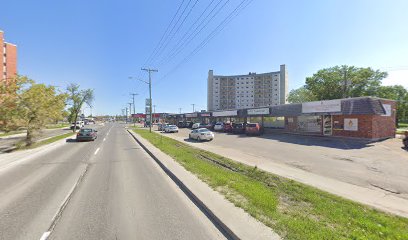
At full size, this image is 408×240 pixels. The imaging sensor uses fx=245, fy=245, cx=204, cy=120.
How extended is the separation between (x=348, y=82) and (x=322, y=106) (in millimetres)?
38524

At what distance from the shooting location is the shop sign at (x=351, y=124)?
2302 centimetres

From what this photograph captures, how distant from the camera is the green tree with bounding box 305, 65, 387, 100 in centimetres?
5581

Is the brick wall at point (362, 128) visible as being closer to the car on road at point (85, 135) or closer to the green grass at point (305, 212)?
the green grass at point (305, 212)

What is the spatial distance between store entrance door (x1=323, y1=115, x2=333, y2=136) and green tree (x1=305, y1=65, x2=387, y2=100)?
32.8 meters

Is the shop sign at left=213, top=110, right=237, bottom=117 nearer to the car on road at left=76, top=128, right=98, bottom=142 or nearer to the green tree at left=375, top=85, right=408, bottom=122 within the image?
the car on road at left=76, top=128, right=98, bottom=142

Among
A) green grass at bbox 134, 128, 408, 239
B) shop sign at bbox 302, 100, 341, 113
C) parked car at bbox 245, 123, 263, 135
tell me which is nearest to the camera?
green grass at bbox 134, 128, 408, 239

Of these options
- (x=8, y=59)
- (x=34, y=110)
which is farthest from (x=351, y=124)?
(x=8, y=59)

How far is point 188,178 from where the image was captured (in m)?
8.62

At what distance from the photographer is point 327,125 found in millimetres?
26062

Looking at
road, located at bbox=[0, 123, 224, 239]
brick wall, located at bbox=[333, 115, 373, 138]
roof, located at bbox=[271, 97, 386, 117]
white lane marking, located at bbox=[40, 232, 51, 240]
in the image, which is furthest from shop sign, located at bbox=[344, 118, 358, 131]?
white lane marking, located at bbox=[40, 232, 51, 240]

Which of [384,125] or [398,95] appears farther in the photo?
[398,95]

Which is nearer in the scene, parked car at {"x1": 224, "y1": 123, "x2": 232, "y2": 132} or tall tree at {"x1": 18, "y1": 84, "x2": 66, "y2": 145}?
tall tree at {"x1": 18, "y1": 84, "x2": 66, "y2": 145}

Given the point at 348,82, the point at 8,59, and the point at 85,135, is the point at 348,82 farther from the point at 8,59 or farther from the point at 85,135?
the point at 8,59

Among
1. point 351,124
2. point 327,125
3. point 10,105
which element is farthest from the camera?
point 327,125
